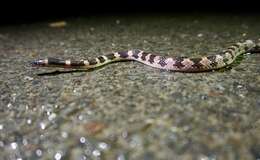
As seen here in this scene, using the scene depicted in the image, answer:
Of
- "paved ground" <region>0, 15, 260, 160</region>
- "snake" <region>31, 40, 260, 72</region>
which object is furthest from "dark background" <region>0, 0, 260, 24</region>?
"snake" <region>31, 40, 260, 72</region>

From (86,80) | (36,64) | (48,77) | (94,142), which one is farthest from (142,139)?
(36,64)

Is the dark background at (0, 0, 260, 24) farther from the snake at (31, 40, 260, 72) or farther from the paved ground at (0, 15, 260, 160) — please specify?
the snake at (31, 40, 260, 72)

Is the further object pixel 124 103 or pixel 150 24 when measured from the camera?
pixel 150 24

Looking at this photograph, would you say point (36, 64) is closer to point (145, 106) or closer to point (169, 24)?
point (145, 106)

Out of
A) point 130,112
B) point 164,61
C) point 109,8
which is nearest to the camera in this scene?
point 130,112

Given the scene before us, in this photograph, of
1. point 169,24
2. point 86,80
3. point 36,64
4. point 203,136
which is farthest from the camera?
point 169,24

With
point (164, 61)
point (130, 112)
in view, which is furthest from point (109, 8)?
point (130, 112)

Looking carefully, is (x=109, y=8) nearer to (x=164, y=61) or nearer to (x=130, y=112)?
(x=164, y=61)
